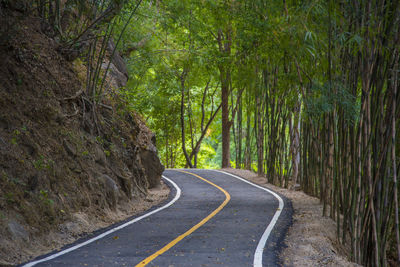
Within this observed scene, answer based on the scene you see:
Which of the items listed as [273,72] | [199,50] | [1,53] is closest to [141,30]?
[199,50]

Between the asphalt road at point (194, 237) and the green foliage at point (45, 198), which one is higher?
the green foliage at point (45, 198)

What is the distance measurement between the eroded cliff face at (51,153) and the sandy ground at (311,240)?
13.2ft

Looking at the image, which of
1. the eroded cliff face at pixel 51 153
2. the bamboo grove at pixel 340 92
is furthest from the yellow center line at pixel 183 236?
the bamboo grove at pixel 340 92

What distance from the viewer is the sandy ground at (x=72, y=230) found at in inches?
260

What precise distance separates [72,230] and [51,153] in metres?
1.95

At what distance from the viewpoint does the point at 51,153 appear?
374 inches

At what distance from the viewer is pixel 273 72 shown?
55.5 ft

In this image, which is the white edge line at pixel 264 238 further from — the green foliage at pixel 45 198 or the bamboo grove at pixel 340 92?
the green foliage at pixel 45 198

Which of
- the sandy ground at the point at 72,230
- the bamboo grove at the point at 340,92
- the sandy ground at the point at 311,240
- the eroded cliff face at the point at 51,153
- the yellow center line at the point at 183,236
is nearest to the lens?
the yellow center line at the point at 183,236

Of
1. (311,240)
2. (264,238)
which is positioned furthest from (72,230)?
(311,240)

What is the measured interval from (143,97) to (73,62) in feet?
13.3

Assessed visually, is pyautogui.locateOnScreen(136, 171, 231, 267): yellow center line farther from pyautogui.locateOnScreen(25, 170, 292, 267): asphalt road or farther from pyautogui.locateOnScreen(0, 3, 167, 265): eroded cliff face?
pyautogui.locateOnScreen(0, 3, 167, 265): eroded cliff face

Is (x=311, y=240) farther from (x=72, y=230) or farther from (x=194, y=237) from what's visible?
(x=72, y=230)

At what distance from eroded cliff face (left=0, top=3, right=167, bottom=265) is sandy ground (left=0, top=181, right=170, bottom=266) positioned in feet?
0.07
